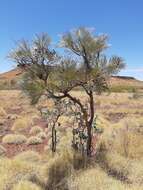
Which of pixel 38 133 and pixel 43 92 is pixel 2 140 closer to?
pixel 38 133

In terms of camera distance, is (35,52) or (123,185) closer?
(123,185)

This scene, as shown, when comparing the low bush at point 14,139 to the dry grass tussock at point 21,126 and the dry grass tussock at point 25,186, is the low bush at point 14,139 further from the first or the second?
the dry grass tussock at point 25,186

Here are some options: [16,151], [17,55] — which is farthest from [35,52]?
[16,151]

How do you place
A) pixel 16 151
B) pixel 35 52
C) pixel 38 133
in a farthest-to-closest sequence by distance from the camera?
pixel 38 133
pixel 16 151
pixel 35 52

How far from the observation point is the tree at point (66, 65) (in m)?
11.2

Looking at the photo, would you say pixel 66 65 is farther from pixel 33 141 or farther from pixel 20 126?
pixel 20 126

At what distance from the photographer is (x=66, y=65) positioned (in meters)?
11.4

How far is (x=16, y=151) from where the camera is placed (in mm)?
16375

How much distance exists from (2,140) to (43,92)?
27.5ft

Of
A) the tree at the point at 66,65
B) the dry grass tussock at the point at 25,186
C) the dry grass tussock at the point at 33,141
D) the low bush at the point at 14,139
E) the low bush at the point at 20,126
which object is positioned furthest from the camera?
the low bush at the point at 20,126

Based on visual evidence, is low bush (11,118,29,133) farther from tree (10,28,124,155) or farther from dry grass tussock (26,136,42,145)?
tree (10,28,124,155)

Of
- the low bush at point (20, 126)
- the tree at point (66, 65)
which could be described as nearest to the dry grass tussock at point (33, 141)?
the low bush at point (20, 126)

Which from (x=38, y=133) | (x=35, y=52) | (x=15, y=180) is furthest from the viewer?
(x=38, y=133)

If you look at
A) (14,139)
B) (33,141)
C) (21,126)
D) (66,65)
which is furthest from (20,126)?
(66,65)
